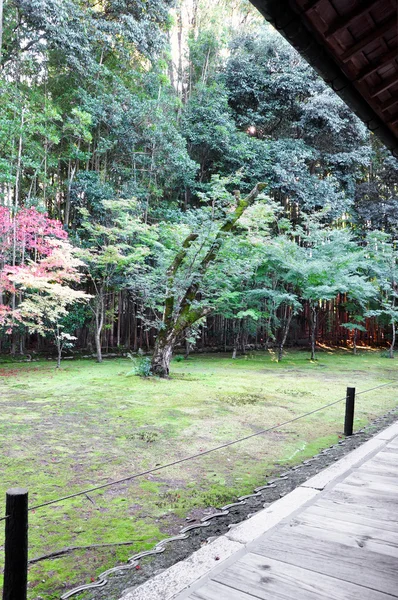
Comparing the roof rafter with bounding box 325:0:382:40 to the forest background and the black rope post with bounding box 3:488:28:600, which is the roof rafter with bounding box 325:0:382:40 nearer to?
the black rope post with bounding box 3:488:28:600

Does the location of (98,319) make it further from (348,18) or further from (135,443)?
(348,18)

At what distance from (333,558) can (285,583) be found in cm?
32

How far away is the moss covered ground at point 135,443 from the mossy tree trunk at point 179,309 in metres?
0.56

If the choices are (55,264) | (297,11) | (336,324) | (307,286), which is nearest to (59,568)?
(297,11)

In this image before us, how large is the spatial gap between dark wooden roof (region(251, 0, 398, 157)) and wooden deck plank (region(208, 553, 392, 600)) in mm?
2350

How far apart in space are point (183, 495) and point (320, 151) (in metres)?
15.1

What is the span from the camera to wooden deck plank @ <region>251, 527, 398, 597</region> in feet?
5.01

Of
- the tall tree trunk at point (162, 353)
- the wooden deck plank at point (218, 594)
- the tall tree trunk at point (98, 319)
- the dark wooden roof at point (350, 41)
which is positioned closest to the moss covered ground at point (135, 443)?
the tall tree trunk at point (162, 353)

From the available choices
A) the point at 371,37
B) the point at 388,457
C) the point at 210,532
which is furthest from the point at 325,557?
the point at 371,37

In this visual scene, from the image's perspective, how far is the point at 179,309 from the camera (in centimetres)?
793

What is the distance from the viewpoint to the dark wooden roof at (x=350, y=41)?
1733 mm

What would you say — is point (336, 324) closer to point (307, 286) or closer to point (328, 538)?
point (307, 286)

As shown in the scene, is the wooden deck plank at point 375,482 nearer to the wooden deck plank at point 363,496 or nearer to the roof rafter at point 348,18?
the wooden deck plank at point 363,496

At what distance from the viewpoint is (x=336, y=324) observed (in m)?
18.0
